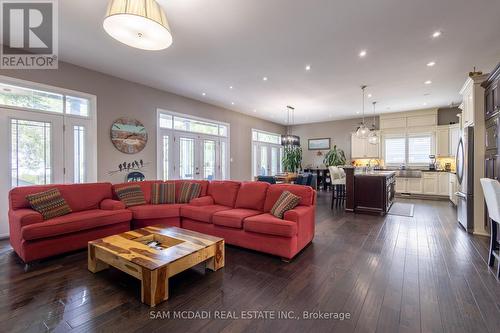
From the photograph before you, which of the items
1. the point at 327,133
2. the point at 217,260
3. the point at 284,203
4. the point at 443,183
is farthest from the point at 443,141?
the point at 217,260

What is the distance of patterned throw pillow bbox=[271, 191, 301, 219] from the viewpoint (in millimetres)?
3186

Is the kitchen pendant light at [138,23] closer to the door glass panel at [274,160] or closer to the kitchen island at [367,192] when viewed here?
the kitchen island at [367,192]

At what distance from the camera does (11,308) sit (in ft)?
6.48

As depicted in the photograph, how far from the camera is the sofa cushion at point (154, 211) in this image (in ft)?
12.4

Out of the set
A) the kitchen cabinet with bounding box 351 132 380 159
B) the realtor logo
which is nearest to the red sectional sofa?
the realtor logo

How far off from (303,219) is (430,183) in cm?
691

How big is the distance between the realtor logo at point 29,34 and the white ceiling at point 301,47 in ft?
0.55

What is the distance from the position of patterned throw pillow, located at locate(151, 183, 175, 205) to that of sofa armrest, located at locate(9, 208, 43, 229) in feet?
5.19

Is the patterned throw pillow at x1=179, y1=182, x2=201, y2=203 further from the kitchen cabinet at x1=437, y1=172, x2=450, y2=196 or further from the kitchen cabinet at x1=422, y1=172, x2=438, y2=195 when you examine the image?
the kitchen cabinet at x1=437, y1=172, x2=450, y2=196

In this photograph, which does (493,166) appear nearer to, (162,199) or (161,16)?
(161,16)

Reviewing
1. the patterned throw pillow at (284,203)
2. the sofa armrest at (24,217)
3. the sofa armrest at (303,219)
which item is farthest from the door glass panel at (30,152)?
the sofa armrest at (303,219)

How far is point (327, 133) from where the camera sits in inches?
410

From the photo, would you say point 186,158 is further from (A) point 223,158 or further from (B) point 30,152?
(B) point 30,152

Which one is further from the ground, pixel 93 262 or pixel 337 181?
pixel 337 181
